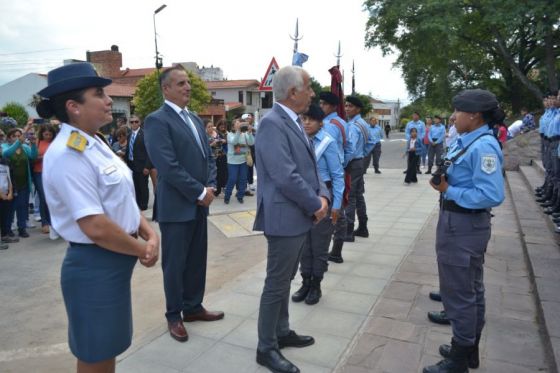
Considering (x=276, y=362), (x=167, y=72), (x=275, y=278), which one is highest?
(x=167, y=72)

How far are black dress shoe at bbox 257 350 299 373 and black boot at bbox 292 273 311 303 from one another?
4.02 ft

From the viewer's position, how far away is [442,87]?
30.4 m

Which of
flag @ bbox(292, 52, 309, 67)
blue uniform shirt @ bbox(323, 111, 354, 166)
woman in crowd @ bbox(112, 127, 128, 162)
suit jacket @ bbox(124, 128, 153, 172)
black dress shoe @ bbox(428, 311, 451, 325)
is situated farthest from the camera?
woman in crowd @ bbox(112, 127, 128, 162)

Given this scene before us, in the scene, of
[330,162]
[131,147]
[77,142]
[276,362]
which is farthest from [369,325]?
[131,147]

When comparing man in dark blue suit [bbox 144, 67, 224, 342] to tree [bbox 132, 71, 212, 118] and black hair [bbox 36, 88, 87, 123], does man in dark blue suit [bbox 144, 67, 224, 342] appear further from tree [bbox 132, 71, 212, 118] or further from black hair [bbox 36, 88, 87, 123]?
tree [bbox 132, 71, 212, 118]

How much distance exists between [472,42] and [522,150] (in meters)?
15.1

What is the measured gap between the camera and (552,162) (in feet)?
24.0

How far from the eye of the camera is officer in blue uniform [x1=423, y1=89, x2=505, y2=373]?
2.67 m

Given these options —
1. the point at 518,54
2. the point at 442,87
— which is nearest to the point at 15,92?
the point at 442,87

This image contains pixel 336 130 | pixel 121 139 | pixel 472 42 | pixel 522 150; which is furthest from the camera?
pixel 472 42

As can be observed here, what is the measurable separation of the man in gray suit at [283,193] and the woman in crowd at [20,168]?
5.56 meters

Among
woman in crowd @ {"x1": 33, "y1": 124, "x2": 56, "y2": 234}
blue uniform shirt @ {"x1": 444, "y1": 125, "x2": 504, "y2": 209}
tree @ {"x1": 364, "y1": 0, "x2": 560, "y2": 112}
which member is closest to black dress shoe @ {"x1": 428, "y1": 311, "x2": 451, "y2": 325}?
blue uniform shirt @ {"x1": 444, "y1": 125, "x2": 504, "y2": 209}

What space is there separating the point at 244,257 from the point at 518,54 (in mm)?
27176

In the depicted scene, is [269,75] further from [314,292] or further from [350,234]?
[314,292]
